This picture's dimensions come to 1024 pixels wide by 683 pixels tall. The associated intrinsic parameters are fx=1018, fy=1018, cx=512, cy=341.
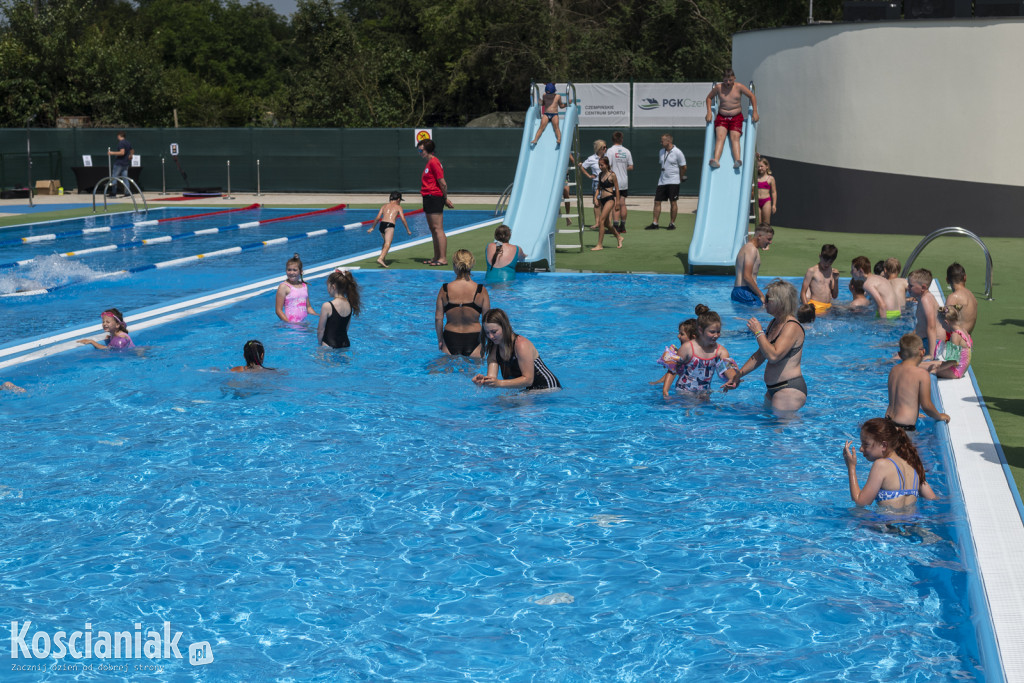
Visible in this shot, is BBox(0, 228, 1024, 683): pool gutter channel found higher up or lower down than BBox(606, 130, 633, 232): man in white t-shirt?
lower down

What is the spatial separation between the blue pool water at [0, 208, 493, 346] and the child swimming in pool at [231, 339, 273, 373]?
312 cm

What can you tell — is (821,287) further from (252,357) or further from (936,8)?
(936,8)

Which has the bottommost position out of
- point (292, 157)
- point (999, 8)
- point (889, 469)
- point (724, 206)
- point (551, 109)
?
point (889, 469)

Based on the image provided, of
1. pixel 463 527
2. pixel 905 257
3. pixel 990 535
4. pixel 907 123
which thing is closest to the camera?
pixel 990 535

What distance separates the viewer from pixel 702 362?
29.5ft

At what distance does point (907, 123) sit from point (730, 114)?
14.4 ft

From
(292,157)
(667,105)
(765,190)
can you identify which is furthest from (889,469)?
(292,157)

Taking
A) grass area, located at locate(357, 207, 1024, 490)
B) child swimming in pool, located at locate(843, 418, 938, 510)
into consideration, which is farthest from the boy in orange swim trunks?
child swimming in pool, located at locate(843, 418, 938, 510)

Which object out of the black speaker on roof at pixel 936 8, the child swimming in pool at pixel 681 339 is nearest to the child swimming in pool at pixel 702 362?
the child swimming in pool at pixel 681 339

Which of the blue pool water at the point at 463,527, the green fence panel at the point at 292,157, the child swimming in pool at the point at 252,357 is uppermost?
the green fence panel at the point at 292,157

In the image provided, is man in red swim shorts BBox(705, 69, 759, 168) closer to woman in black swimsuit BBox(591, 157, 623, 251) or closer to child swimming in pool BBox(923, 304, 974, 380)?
woman in black swimsuit BBox(591, 157, 623, 251)

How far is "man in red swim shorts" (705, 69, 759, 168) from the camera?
17578mm

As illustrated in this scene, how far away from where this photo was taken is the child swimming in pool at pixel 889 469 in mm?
6227

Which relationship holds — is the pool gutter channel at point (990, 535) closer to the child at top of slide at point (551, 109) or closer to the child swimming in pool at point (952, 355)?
the child swimming in pool at point (952, 355)
